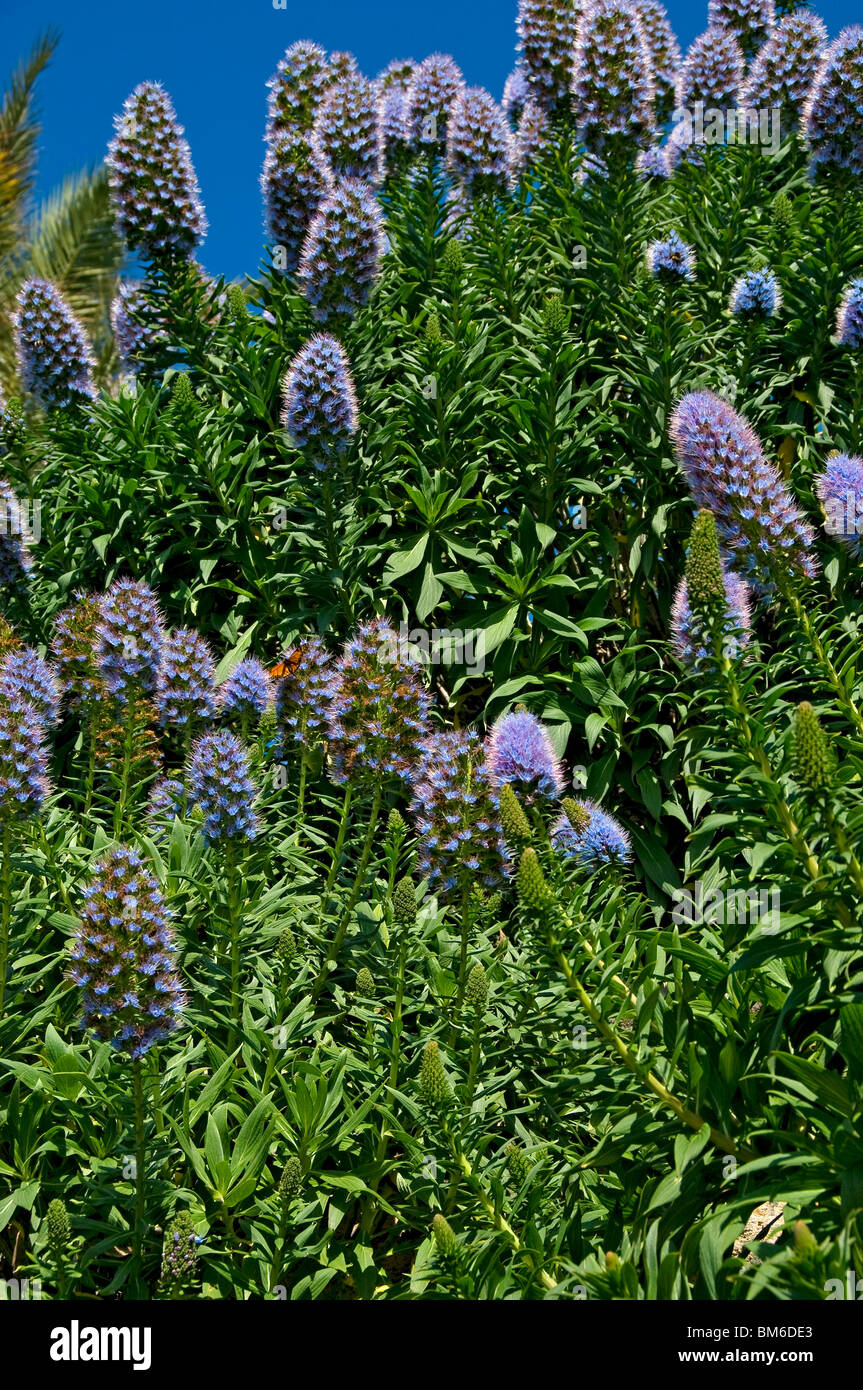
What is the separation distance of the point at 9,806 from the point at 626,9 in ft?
19.8

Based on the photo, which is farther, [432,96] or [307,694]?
[432,96]

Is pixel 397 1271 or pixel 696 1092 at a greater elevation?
pixel 696 1092

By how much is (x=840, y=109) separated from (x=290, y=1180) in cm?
608

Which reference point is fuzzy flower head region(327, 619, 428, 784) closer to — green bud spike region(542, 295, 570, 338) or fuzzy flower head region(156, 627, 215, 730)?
fuzzy flower head region(156, 627, 215, 730)

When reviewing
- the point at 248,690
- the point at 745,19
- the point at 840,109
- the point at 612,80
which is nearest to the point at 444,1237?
the point at 248,690

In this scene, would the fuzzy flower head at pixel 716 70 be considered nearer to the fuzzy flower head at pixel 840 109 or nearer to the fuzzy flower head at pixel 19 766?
the fuzzy flower head at pixel 840 109

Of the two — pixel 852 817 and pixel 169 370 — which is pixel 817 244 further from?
pixel 852 817

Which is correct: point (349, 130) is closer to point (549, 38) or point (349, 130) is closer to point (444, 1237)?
point (549, 38)

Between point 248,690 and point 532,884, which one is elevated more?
point 248,690

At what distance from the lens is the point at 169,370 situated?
7.53m

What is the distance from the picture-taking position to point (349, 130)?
7629mm

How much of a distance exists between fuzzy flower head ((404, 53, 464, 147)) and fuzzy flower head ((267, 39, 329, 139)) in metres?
0.77

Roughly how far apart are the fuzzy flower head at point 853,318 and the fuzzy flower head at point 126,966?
13.3ft
